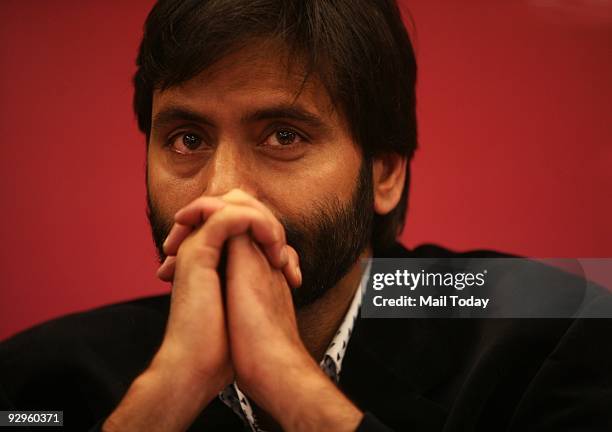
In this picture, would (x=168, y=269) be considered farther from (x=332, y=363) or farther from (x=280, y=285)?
(x=332, y=363)

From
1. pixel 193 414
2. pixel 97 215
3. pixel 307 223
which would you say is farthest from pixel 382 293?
pixel 97 215

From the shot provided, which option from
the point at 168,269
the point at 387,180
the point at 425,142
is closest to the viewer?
the point at 168,269

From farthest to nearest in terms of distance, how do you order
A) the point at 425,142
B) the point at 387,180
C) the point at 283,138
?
the point at 425,142 < the point at 387,180 < the point at 283,138

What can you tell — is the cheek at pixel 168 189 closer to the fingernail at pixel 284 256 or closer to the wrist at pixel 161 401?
the fingernail at pixel 284 256

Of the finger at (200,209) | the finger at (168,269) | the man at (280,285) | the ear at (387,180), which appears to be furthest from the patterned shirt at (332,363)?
the finger at (200,209)

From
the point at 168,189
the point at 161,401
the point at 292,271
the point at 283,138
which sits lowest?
the point at 161,401

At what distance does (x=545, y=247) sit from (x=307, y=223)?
1.90 feet

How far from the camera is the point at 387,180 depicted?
59.1 inches

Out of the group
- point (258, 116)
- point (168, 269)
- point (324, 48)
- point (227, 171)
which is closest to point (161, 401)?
point (168, 269)

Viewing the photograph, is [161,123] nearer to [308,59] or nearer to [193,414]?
[308,59]

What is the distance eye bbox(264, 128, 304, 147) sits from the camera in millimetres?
1215

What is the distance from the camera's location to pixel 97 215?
1726 mm

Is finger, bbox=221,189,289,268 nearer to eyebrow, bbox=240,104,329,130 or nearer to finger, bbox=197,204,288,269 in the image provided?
finger, bbox=197,204,288,269

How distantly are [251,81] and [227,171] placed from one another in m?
0.16
